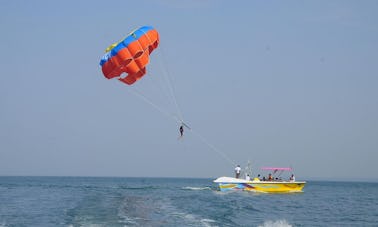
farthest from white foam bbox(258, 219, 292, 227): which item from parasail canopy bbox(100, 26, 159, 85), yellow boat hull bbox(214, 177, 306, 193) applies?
yellow boat hull bbox(214, 177, 306, 193)

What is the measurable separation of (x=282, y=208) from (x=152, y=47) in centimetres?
1177

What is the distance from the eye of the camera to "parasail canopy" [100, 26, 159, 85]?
24578 mm

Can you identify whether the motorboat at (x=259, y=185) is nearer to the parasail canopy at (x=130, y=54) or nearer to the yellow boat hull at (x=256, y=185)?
the yellow boat hull at (x=256, y=185)

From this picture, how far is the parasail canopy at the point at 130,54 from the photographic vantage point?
2458cm

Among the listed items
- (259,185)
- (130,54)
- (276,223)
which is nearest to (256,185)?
(259,185)

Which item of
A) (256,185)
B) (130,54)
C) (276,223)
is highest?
(130,54)

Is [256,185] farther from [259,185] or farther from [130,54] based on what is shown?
[130,54]

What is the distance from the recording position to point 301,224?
22.7 metres

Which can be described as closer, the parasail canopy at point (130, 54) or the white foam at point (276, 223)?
the white foam at point (276, 223)

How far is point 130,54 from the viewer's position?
24.7 meters

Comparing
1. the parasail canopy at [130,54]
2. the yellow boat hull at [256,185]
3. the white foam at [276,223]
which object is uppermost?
the parasail canopy at [130,54]

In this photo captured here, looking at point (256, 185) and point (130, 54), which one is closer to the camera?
point (130, 54)

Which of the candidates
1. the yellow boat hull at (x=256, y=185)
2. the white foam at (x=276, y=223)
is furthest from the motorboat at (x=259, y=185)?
the white foam at (x=276, y=223)

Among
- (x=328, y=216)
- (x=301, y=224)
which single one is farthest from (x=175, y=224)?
(x=328, y=216)
